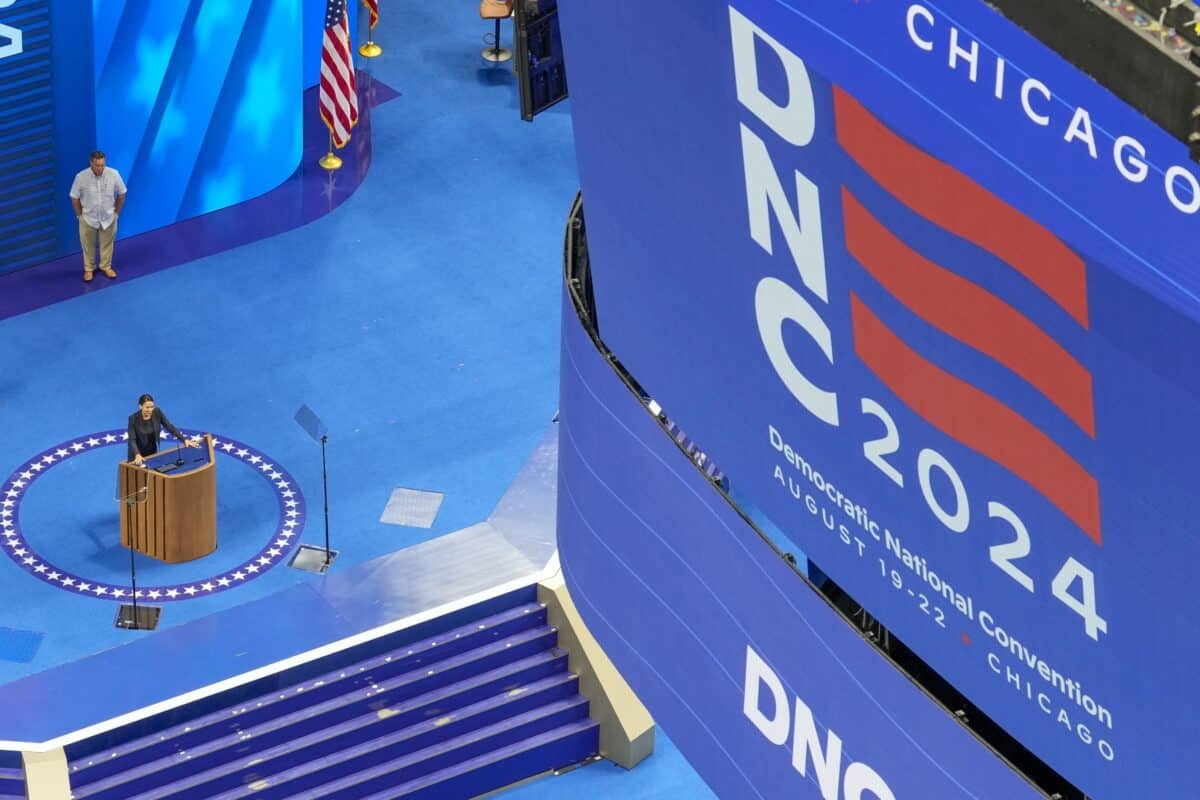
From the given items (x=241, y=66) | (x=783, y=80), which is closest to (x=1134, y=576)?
(x=783, y=80)

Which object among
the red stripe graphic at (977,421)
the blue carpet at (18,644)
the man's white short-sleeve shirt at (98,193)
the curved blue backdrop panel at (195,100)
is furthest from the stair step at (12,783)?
the red stripe graphic at (977,421)

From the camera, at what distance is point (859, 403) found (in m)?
9.71

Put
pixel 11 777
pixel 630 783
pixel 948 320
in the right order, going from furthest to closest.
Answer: pixel 630 783 → pixel 11 777 → pixel 948 320

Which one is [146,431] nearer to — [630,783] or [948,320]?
[630,783]

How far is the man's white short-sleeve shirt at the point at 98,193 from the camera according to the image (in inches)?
791

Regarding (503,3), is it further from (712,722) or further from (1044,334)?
(1044,334)

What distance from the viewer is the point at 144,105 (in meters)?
21.0

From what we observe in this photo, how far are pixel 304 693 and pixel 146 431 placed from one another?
247cm

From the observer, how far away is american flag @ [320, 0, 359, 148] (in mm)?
22328

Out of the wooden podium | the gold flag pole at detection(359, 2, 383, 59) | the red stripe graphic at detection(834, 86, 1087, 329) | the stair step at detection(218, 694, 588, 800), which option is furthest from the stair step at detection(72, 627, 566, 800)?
the gold flag pole at detection(359, 2, 383, 59)

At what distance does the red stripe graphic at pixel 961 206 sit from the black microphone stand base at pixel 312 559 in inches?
385

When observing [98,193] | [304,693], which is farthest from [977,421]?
[98,193]

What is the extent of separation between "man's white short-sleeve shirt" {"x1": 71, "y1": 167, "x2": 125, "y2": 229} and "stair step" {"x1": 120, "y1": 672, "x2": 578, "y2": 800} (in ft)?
19.8

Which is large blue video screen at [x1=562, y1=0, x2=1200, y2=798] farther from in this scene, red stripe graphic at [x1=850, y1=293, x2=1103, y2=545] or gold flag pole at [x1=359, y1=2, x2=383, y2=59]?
gold flag pole at [x1=359, y1=2, x2=383, y2=59]
